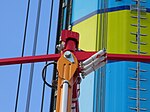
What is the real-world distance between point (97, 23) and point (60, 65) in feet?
5.79

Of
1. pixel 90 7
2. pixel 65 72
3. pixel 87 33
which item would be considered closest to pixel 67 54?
pixel 65 72

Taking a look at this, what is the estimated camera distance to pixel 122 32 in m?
3.77

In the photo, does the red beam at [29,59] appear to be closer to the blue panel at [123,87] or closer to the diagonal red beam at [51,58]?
the diagonal red beam at [51,58]

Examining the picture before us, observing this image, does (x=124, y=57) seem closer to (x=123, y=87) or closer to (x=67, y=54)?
(x=67, y=54)

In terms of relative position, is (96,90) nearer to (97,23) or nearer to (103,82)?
(103,82)

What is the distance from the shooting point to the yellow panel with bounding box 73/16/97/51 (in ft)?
12.6

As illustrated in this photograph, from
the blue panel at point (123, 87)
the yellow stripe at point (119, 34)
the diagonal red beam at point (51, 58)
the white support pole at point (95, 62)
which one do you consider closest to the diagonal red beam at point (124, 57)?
the diagonal red beam at point (51, 58)

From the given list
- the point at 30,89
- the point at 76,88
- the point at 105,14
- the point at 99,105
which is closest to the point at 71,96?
the point at 76,88

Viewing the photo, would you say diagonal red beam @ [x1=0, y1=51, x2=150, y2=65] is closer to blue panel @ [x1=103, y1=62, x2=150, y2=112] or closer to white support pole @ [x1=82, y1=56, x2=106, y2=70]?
white support pole @ [x1=82, y1=56, x2=106, y2=70]

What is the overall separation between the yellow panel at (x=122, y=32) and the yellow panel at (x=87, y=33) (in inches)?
4.6

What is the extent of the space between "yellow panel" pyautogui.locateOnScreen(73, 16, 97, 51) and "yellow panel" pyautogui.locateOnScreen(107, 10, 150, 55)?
12cm

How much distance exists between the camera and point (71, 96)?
212cm

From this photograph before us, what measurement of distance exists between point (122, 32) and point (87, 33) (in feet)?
0.90

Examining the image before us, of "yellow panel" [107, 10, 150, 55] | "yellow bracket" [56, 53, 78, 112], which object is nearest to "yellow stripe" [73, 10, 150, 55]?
"yellow panel" [107, 10, 150, 55]
